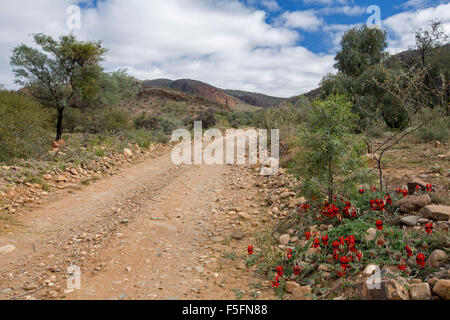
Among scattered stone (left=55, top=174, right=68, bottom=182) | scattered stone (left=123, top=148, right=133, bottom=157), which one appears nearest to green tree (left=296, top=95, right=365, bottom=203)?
scattered stone (left=55, top=174, right=68, bottom=182)

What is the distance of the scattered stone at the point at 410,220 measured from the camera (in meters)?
3.11

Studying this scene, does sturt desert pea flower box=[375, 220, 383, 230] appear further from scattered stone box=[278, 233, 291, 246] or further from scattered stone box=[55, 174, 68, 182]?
scattered stone box=[55, 174, 68, 182]

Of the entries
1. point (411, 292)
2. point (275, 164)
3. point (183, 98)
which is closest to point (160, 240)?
point (411, 292)

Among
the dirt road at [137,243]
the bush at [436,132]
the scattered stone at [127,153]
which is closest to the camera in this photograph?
the dirt road at [137,243]

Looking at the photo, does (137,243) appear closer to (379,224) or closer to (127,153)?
(379,224)

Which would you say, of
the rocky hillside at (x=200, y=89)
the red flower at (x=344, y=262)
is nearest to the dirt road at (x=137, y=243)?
the red flower at (x=344, y=262)

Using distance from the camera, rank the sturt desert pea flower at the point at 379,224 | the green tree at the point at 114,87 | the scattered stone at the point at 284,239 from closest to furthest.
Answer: the sturt desert pea flower at the point at 379,224, the scattered stone at the point at 284,239, the green tree at the point at 114,87

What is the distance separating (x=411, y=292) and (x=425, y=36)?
63.6 ft

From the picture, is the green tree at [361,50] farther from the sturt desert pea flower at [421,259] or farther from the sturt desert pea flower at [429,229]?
the sturt desert pea flower at [421,259]

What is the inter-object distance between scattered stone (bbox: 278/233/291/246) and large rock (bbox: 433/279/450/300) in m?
1.63

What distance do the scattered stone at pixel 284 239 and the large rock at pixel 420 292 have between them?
1.52 m

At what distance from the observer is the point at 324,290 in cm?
255

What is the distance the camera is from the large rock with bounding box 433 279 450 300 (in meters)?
2.09

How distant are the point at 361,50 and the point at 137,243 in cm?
1839
